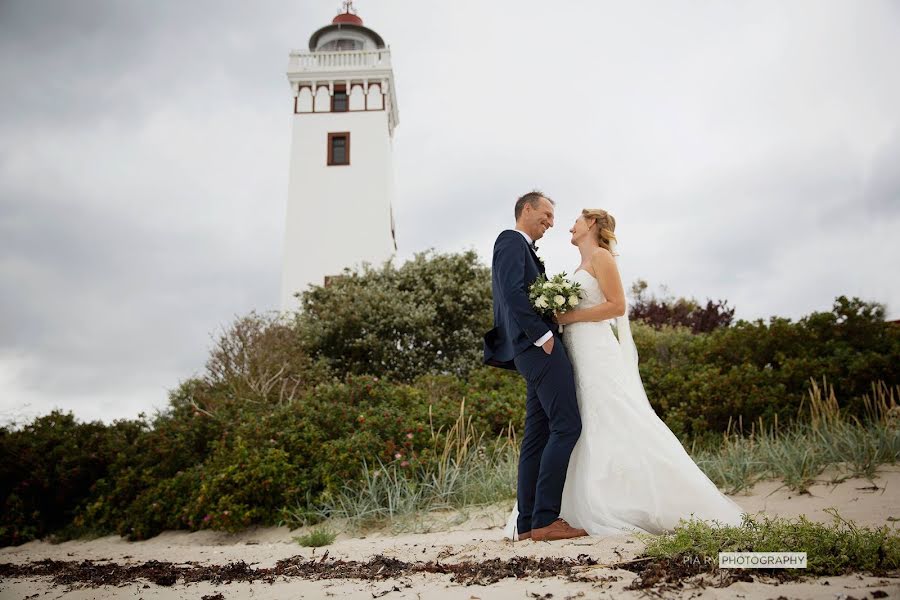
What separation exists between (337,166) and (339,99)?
3.19 m

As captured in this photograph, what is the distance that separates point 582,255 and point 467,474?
2624mm

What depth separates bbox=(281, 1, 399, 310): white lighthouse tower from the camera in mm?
20906

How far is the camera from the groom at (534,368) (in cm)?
382

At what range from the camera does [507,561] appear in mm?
3170

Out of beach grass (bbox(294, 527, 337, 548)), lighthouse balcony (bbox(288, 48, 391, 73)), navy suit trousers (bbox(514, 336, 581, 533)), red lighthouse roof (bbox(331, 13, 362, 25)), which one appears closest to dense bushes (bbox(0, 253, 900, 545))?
beach grass (bbox(294, 527, 337, 548))

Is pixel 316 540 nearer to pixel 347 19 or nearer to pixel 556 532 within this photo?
pixel 556 532

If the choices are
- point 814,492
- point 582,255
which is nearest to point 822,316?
point 814,492

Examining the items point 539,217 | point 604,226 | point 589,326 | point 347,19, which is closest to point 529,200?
point 539,217

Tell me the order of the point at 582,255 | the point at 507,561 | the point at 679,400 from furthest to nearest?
the point at 679,400
the point at 582,255
the point at 507,561

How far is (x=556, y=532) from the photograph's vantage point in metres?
3.73

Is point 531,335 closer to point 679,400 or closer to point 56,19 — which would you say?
point 56,19

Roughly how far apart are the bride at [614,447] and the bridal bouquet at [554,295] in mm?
156

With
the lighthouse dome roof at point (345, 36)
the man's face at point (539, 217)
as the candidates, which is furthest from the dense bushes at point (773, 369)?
the lighthouse dome roof at point (345, 36)

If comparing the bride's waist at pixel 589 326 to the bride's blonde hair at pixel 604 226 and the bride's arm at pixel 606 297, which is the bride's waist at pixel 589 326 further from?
the bride's blonde hair at pixel 604 226
